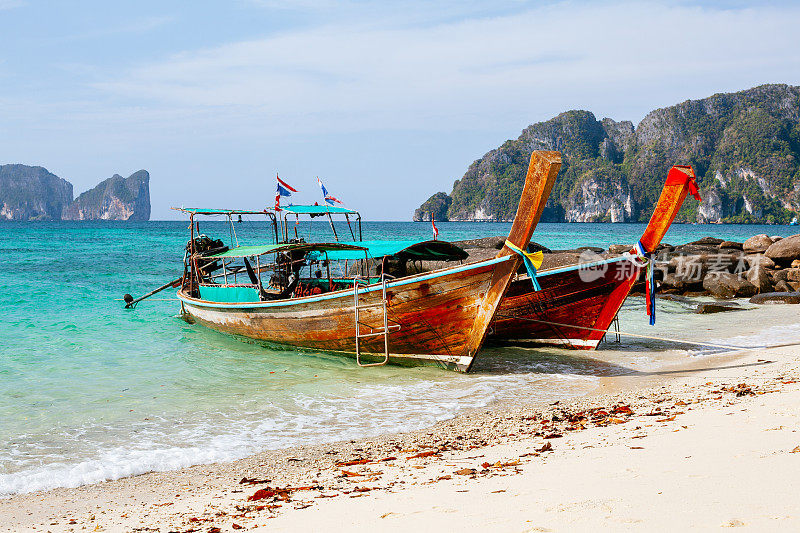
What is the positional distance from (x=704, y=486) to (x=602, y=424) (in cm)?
261

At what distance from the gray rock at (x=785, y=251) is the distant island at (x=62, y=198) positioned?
17094 centimetres

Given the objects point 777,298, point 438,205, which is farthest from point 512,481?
point 438,205

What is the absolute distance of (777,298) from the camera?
17500mm

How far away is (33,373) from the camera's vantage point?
396 inches

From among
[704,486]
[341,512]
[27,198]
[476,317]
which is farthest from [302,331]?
[27,198]

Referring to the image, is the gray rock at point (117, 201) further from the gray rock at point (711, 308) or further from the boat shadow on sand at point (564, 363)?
the boat shadow on sand at point (564, 363)

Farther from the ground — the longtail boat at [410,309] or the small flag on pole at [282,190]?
the small flag on pole at [282,190]

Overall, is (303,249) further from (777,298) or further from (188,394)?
(777,298)

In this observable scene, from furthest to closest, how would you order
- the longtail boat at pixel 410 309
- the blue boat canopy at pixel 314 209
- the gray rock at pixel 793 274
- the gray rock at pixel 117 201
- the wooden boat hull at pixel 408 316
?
the gray rock at pixel 117 201, the gray rock at pixel 793 274, the blue boat canopy at pixel 314 209, the wooden boat hull at pixel 408 316, the longtail boat at pixel 410 309

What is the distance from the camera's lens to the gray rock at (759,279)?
760 inches

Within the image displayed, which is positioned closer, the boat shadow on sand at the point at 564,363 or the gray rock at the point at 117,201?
the boat shadow on sand at the point at 564,363

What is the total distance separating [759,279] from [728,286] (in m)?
1.04

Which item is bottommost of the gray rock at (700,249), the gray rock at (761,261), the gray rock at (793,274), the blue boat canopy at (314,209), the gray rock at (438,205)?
the gray rock at (793,274)

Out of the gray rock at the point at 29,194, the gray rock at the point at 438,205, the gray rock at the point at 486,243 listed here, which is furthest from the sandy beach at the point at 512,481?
the gray rock at the point at 29,194
